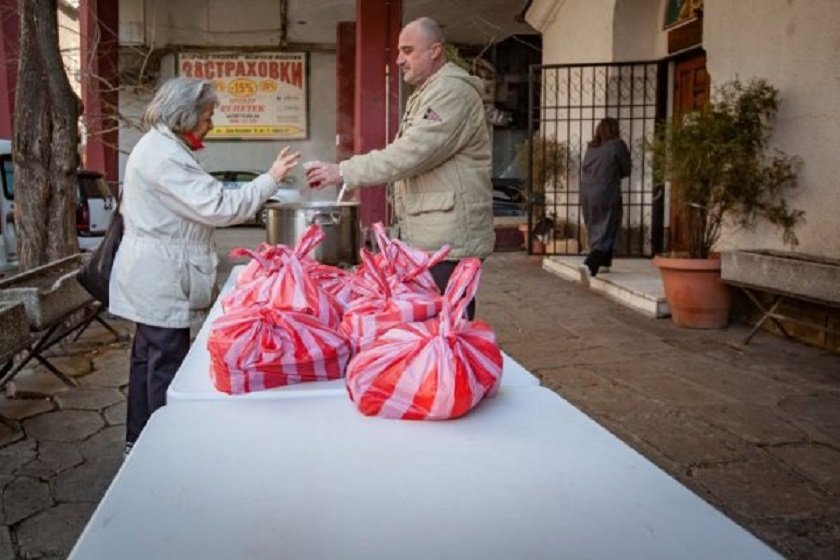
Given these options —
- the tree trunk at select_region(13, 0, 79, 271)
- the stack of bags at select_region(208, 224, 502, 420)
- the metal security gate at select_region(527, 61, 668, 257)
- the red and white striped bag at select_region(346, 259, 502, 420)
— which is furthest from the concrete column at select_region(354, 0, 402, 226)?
the red and white striped bag at select_region(346, 259, 502, 420)

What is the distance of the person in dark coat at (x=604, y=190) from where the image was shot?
27.6 ft

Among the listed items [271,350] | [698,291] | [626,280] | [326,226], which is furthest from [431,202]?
[626,280]

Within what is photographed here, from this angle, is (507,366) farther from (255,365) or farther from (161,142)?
(161,142)

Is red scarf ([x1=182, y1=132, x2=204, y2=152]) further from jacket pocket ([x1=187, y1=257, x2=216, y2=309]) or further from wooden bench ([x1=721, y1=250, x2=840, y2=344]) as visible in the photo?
wooden bench ([x1=721, y1=250, x2=840, y2=344])

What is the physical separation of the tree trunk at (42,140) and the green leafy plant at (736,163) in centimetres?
442

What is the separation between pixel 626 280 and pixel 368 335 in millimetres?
6420

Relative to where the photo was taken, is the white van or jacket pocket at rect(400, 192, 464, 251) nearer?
jacket pocket at rect(400, 192, 464, 251)

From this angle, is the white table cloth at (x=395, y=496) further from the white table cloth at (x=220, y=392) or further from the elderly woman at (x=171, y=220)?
the elderly woman at (x=171, y=220)

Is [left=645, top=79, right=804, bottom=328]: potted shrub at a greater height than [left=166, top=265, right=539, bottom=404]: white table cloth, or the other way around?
[left=645, top=79, right=804, bottom=328]: potted shrub

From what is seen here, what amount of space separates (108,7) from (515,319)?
864cm

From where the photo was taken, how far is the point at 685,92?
29.8 feet

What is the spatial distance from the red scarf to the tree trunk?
11.2 ft

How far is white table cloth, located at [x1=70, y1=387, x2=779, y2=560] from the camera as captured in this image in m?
1.05

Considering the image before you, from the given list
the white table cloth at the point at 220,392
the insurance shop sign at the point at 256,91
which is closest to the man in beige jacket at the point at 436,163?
the white table cloth at the point at 220,392
